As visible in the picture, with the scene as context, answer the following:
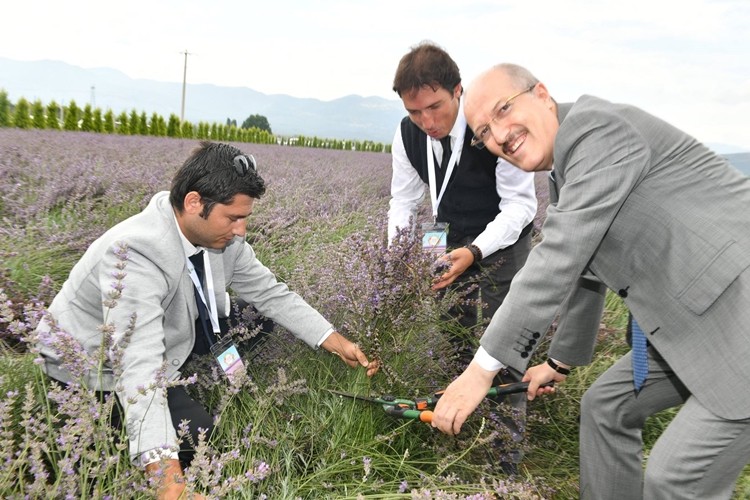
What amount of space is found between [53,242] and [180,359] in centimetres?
199

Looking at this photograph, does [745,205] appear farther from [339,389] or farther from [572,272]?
[339,389]

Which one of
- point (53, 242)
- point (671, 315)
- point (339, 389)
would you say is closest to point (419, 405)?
point (339, 389)

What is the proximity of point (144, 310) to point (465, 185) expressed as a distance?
5.37ft

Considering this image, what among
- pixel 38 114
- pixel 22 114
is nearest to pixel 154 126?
pixel 38 114

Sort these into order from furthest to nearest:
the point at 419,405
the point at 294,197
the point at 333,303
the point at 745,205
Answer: the point at 294,197
the point at 333,303
the point at 419,405
the point at 745,205

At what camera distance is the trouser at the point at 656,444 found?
1.49 m

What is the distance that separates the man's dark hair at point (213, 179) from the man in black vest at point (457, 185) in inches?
28.1

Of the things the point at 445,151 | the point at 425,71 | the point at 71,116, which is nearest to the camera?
the point at 425,71

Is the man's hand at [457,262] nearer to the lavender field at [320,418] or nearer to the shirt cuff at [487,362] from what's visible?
the lavender field at [320,418]

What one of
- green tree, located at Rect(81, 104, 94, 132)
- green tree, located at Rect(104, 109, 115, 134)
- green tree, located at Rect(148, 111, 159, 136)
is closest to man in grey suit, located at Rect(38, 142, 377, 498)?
green tree, located at Rect(81, 104, 94, 132)

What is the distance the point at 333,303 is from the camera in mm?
2613

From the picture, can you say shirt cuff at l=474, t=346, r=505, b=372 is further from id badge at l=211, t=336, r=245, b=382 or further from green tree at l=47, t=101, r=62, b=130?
green tree at l=47, t=101, r=62, b=130

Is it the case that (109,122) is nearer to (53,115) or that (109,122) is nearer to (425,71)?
(53,115)

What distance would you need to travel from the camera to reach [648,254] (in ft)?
5.12
